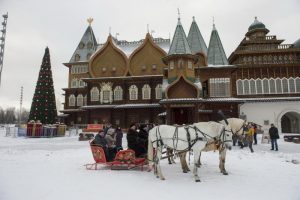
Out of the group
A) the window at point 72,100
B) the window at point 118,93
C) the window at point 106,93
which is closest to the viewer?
the window at point 106,93

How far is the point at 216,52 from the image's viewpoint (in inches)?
1320

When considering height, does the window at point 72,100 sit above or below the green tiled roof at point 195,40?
below

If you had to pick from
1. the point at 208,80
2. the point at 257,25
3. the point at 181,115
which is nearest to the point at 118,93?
the point at 181,115

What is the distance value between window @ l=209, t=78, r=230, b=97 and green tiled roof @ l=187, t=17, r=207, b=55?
5116mm

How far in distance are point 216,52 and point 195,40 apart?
13.9ft

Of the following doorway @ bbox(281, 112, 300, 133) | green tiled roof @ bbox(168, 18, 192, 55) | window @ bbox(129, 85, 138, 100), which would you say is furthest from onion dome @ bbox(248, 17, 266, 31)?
window @ bbox(129, 85, 138, 100)

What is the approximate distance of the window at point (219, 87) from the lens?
31297mm

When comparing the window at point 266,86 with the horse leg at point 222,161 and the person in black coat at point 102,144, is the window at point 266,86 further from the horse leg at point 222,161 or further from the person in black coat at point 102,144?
the person in black coat at point 102,144

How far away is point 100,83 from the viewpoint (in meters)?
35.7

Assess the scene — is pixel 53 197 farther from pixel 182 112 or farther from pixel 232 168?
pixel 182 112

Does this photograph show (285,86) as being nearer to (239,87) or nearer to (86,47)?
(239,87)

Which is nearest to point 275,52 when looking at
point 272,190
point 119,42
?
point 119,42

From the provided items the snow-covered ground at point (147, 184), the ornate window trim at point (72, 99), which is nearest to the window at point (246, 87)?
the snow-covered ground at point (147, 184)

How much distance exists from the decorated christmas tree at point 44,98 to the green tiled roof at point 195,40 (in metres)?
23.9
